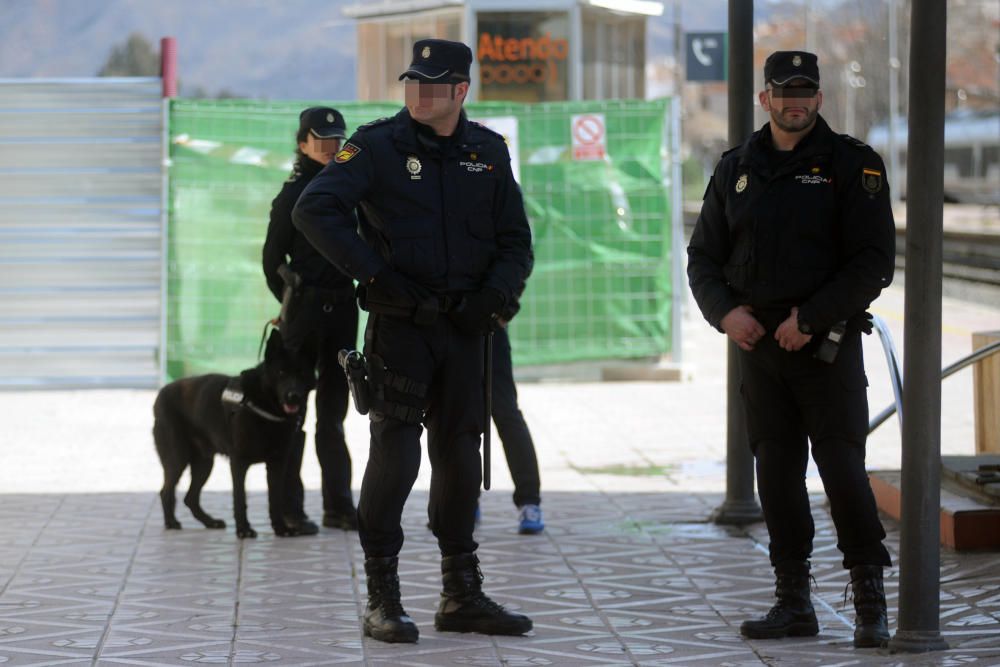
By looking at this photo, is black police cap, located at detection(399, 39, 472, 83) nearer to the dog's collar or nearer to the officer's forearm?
the officer's forearm

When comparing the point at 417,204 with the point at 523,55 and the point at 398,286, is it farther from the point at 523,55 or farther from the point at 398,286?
the point at 523,55

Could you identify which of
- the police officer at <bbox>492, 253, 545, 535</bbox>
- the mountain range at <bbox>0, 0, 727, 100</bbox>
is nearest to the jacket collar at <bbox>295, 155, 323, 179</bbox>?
the police officer at <bbox>492, 253, 545, 535</bbox>

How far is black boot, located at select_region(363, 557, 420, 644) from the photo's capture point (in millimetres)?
4988

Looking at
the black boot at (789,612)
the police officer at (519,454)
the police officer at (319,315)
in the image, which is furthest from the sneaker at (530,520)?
the black boot at (789,612)

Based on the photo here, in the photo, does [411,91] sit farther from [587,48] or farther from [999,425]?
[587,48]

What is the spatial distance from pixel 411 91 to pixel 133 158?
25.0ft

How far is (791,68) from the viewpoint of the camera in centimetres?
496

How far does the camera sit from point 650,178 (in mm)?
12438

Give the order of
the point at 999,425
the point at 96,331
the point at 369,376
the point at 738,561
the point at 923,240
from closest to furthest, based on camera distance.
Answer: the point at 923,240 < the point at 369,376 < the point at 738,561 < the point at 999,425 < the point at 96,331

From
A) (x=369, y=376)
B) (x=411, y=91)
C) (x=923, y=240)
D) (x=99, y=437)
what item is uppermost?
(x=411, y=91)

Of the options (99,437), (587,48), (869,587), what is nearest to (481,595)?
(869,587)

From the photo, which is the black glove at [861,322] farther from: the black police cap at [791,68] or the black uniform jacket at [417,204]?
the black uniform jacket at [417,204]

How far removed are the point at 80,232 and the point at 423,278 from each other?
25.5ft

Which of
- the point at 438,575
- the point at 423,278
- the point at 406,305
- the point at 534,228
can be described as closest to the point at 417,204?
the point at 423,278
